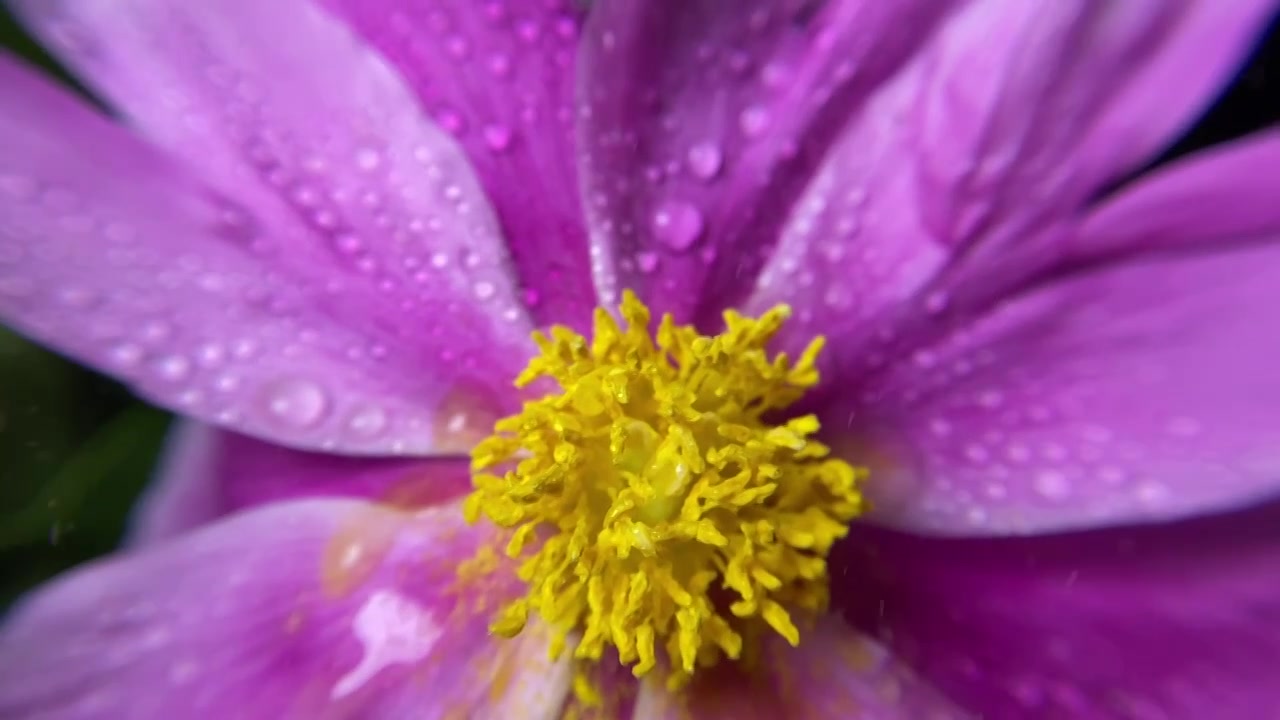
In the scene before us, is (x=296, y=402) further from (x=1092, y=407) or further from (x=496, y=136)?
(x=1092, y=407)

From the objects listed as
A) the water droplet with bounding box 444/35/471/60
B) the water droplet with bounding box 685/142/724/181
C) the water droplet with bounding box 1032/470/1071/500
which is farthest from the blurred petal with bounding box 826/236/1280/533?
Result: the water droplet with bounding box 444/35/471/60

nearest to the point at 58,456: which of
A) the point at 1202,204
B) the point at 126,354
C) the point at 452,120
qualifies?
the point at 126,354

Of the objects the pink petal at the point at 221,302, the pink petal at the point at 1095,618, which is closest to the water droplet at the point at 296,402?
the pink petal at the point at 221,302

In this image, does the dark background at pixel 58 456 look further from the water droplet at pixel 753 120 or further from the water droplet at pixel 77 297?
the water droplet at pixel 753 120

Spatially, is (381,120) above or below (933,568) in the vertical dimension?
above

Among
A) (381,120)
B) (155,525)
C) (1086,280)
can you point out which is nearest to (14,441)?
(155,525)

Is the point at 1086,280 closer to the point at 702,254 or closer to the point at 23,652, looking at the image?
the point at 702,254
